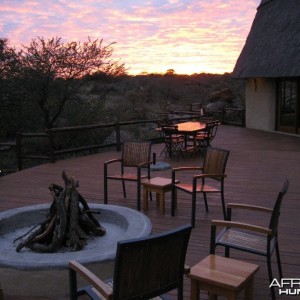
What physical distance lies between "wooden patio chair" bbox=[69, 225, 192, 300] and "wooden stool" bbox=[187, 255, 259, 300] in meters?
0.24

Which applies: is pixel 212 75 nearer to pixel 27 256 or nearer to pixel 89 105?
pixel 89 105

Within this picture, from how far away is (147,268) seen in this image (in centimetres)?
253

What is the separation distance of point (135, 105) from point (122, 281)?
2214 cm

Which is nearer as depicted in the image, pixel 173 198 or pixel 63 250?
pixel 63 250

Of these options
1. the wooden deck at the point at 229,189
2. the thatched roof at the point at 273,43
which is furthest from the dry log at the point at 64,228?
the thatched roof at the point at 273,43

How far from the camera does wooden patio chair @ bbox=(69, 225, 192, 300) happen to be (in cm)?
243

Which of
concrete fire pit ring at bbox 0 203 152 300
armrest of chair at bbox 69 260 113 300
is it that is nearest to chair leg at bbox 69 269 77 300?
armrest of chair at bbox 69 260 113 300

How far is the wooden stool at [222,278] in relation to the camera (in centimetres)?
280

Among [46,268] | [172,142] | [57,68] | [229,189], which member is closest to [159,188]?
[229,189]

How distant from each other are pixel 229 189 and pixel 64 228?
3.67 m

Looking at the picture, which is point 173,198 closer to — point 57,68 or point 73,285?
point 73,285

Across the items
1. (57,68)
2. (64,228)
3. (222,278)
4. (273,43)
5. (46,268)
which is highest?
(273,43)

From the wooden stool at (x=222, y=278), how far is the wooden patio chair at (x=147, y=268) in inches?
9.5

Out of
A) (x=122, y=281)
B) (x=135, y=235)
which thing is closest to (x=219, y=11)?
(x=135, y=235)
